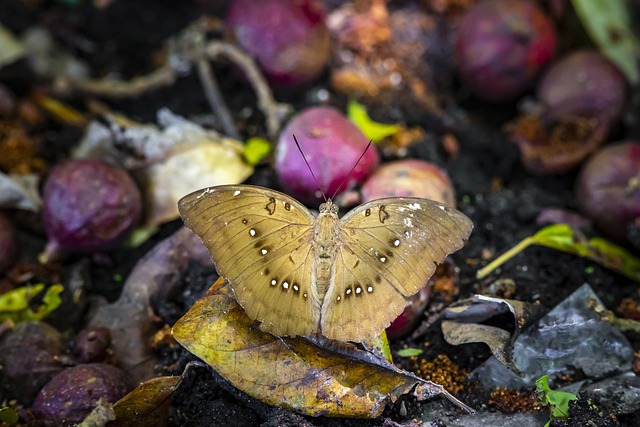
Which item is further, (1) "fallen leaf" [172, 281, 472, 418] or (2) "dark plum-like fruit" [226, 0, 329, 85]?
(2) "dark plum-like fruit" [226, 0, 329, 85]

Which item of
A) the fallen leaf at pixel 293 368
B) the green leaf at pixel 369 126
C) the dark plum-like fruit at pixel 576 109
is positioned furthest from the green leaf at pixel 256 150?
the dark plum-like fruit at pixel 576 109

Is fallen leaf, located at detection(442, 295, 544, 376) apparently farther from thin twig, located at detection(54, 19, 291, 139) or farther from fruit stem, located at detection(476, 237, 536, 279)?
thin twig, located at detection(54, 19, 291, 139)

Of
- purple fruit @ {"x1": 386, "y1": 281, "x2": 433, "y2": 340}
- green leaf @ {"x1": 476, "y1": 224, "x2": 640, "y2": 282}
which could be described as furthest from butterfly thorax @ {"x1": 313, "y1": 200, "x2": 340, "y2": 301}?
green leaf @ {"x1": 476, "y1": 224, "x2": 640, "y2": 282}

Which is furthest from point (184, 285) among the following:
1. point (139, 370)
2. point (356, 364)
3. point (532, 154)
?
point (532, 154)

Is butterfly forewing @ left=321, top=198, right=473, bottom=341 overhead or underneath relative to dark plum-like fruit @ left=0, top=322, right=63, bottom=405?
overhead

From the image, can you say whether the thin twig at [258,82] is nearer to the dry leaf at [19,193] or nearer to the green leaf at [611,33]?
the dry leaf at [19,193]

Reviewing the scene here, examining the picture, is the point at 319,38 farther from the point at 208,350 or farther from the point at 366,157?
the point at 208,350

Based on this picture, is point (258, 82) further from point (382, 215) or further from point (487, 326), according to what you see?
point (487, 326)
